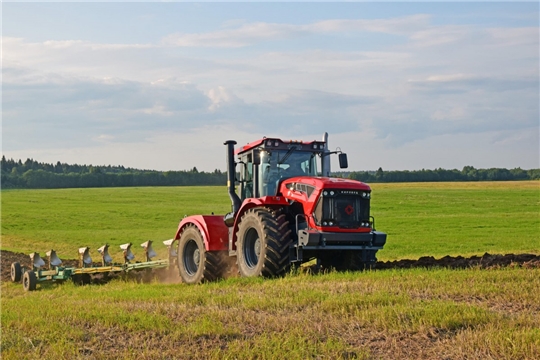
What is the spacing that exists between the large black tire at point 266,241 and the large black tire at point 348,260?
165 centimetres

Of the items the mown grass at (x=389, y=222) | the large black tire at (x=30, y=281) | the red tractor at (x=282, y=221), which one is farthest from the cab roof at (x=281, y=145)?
the mown grass at (x=389, y=222)

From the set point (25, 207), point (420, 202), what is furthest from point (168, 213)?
point (420, 202)

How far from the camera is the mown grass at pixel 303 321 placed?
24.5 feet

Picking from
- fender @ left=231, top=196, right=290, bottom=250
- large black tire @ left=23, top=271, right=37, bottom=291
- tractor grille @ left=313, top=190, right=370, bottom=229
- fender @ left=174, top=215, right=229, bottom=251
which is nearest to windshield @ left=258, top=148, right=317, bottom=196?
fender @ left=231, top=196, right=290, bottom=250

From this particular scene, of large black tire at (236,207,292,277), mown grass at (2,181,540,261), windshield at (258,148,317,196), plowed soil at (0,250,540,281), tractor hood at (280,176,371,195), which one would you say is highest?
windshield at (258,148,317,196)

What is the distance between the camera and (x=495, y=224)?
1555 inches

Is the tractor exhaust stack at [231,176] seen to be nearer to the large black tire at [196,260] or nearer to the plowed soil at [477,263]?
the large black tire at [196,260]

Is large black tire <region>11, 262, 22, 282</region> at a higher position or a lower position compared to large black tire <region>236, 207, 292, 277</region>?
lower

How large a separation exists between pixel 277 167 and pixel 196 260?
118 inches

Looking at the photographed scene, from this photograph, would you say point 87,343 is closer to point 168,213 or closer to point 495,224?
point 495,224

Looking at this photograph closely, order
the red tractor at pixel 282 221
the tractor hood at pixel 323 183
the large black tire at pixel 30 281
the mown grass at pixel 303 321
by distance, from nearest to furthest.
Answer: the mown grass at pixel 303 321 < the red tractor at pixel 282 221 < the tractor hood at pixel 323 183 < the large black tire at pixel 30 281

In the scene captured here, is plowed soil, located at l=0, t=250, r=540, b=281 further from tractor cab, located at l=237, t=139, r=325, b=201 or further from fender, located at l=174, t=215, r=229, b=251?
fender, located at l=174, t=215, r=229, b=251

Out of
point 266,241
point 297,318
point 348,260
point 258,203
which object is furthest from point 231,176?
point 297,318

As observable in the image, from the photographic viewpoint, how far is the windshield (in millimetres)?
14539
